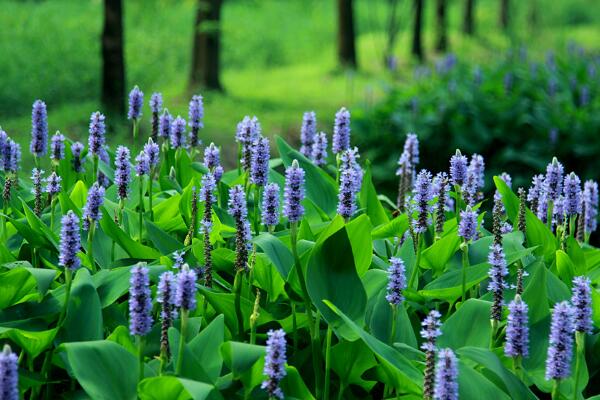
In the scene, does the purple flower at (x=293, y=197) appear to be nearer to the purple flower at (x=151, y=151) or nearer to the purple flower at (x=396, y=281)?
the purple flower at (x=396, y=281)

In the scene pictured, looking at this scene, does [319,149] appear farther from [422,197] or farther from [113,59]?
[113,59]

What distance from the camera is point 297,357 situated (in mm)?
2803

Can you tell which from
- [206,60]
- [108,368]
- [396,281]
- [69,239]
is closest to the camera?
[108,368]

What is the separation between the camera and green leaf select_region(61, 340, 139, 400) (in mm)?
2303

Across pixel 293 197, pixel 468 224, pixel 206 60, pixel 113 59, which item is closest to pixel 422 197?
pixel 468 224

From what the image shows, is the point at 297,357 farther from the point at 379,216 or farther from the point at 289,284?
the point at 379,216

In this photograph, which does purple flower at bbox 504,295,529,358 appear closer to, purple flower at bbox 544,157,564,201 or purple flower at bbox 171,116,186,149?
purple flower at bbox 544,157,564,201

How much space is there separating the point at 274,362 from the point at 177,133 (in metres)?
1.88

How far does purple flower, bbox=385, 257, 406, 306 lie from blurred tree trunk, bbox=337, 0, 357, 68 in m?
15.4

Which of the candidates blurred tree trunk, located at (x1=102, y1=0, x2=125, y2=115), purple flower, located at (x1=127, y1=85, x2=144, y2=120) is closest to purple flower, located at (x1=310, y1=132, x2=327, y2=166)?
purple flower, located at (x1=127, y1=85, x2=144, y2=120)

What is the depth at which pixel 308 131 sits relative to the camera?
402cm

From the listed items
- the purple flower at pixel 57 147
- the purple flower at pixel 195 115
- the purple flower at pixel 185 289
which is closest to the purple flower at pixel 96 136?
the purple flower at pixel 57 147

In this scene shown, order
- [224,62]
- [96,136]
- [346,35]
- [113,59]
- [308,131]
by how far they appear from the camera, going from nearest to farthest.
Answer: [96,136]
[308,131]
[113,59]
[346,35]
[224,62]

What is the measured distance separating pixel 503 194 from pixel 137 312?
1.76 metres
